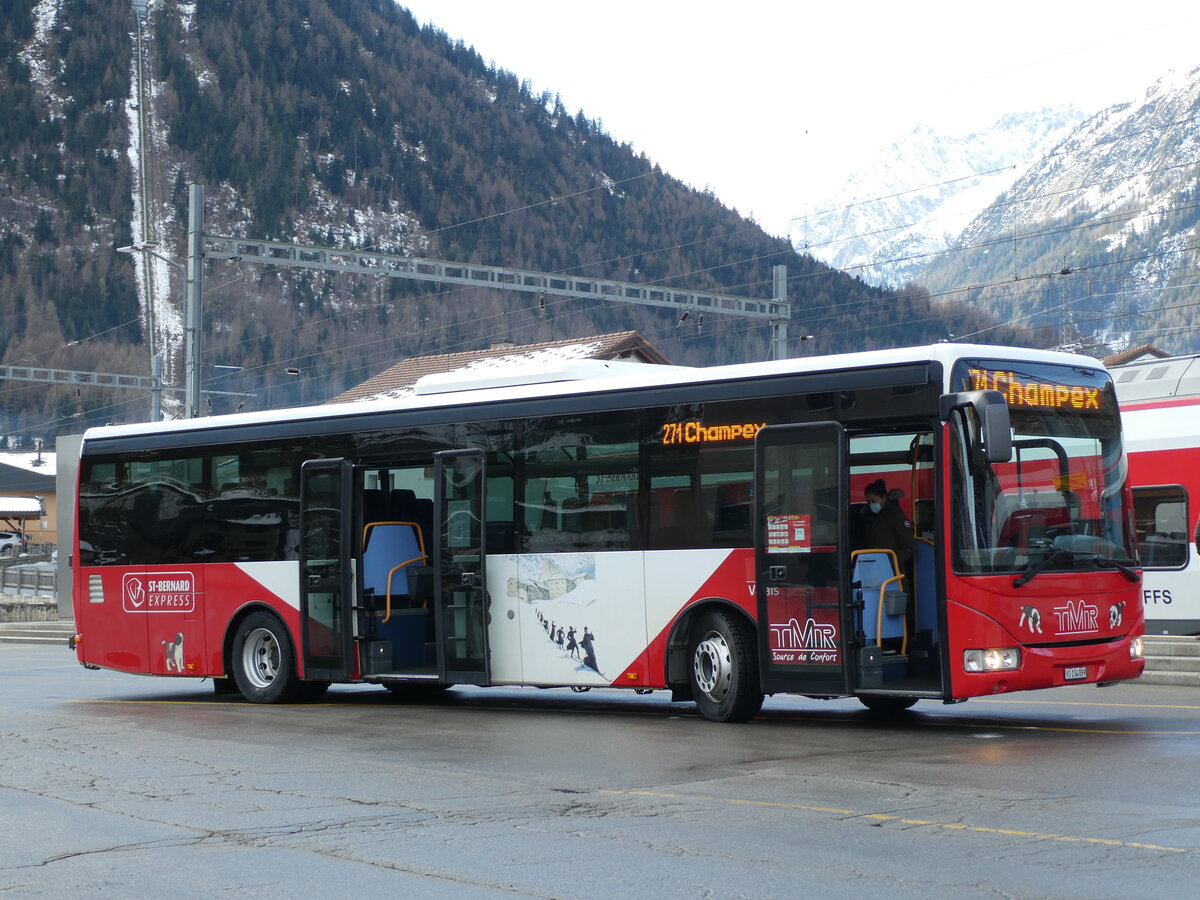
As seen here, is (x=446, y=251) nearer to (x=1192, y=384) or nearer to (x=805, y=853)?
(x=1192, y=384)

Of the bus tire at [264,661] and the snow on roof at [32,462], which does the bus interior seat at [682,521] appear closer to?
the bus tire at [264,661]

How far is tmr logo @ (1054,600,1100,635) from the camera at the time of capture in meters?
12.7

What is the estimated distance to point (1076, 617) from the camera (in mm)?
12812

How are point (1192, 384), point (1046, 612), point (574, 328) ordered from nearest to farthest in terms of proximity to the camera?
point (1046, 612)
point (1192, 384)
point (574, 328)

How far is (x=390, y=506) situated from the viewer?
653 inches

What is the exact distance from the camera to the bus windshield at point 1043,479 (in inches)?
491

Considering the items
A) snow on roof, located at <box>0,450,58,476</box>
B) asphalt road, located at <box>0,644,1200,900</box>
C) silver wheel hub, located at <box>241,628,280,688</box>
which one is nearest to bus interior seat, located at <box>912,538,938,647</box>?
asphalt road, located at <box>0,644,1200,900</box>

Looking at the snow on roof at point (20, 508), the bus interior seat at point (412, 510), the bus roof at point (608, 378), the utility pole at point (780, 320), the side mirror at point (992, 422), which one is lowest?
the bus interior seat at point (412, 510)

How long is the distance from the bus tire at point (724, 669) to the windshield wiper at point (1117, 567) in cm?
277

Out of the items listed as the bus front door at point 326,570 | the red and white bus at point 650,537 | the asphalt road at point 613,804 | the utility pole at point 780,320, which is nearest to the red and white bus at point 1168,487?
the asphalt road at point 613,804

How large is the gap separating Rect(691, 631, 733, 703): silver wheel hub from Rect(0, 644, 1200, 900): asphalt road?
1.00ft

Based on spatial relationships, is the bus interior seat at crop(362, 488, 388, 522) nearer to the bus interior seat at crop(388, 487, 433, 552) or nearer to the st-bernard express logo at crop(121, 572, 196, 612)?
the bus interior seat at crop(388, 487, 433, 552)

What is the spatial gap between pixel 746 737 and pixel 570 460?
336cm

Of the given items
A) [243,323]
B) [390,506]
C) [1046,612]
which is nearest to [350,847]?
[1046,612]
